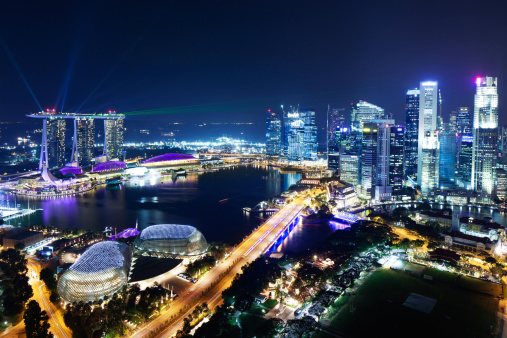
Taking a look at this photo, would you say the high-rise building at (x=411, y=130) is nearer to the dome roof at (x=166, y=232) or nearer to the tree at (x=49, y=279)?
the dome roof at (x=166, y=232)

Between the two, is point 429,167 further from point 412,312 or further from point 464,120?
point 412,312

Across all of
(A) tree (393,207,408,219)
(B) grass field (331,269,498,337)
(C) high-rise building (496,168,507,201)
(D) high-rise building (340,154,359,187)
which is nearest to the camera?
(B) grass field (331,269,498,337)

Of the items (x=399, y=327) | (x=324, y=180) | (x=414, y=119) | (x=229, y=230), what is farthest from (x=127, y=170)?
(x=399, y=327)

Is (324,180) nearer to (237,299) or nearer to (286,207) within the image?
(286,207)

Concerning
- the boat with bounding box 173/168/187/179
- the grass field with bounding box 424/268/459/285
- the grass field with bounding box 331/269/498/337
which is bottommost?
the grass field with bounding box 331/269/498/337

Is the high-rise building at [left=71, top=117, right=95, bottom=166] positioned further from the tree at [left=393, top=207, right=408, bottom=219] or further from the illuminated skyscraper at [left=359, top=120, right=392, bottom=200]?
the tree at [left=393, top=207, right=408, bottom=219]

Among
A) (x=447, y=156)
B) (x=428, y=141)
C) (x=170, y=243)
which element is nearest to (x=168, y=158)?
(x=428, y=141)

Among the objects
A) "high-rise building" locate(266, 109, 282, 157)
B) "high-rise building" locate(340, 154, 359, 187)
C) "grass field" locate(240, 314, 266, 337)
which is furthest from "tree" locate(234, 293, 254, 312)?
"high-rise building" locate(266, 109, 282, 157)

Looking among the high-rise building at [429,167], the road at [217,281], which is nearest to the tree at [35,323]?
the road at [217,281]
